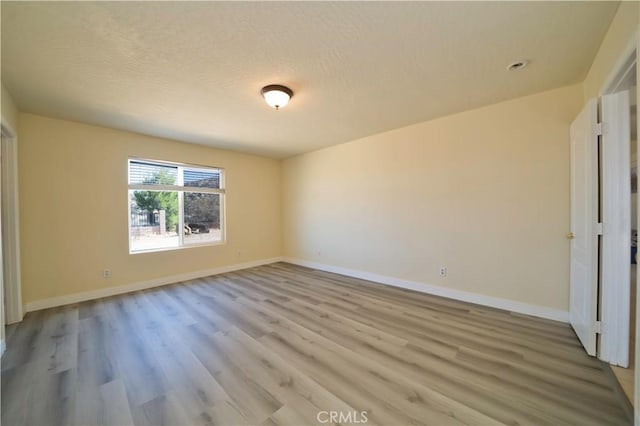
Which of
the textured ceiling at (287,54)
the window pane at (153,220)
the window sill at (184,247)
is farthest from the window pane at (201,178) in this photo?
the textured ceiling at (287,54)

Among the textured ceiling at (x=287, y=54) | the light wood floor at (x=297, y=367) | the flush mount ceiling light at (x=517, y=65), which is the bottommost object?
the light wood floor at (x=297, y=367)

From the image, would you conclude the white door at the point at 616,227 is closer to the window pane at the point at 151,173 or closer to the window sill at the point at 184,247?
the window sill at the point at 184,247

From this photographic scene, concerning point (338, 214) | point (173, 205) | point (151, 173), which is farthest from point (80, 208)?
point (338, 214)

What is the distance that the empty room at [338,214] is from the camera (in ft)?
5.52

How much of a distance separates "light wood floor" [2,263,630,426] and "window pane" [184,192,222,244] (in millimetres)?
1780

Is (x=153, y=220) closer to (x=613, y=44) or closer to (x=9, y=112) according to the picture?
(x=9, y=112)

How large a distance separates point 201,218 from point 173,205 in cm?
57

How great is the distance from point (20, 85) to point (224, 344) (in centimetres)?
335

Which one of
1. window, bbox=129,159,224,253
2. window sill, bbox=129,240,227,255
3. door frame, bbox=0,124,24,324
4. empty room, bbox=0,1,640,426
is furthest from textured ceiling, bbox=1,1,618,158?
window sill, bbox=129,240,227,255

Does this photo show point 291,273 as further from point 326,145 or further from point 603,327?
point 603,327

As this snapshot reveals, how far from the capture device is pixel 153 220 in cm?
441

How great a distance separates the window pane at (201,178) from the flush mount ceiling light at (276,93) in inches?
115

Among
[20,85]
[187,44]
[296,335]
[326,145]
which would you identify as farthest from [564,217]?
[20,85]

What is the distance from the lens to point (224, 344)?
7.84 feet
